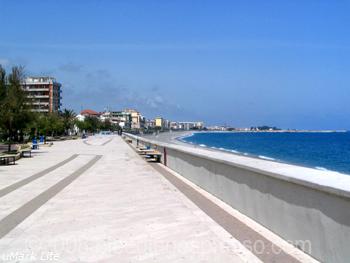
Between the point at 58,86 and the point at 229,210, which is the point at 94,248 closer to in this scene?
the point at 229,210

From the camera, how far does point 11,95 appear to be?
31641mm

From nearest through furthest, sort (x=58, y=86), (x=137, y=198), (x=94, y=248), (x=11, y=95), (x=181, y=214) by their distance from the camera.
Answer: (x=94, y=248), (x=181, y=214), (x=137, y=198), (x=11, y=95), (x=58, y=86)

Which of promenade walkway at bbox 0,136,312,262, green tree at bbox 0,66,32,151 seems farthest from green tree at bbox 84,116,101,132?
promenade walkway at bbox 0,136,312,262

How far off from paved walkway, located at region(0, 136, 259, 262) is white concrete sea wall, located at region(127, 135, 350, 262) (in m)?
0.74

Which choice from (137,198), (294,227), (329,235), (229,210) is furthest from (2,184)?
(329,235)

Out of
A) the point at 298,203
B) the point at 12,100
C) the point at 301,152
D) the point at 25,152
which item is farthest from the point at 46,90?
the point at 298,203

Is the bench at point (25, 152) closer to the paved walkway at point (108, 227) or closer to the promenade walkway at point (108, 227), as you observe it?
the promenade walkway at point (108, 227)

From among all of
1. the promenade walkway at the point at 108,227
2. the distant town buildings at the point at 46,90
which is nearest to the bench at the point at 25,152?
the promenade walkway at the point at 108,227

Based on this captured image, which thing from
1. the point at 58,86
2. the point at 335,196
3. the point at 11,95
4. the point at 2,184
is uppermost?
the point at 58,86

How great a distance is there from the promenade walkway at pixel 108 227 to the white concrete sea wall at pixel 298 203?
0.74 meters

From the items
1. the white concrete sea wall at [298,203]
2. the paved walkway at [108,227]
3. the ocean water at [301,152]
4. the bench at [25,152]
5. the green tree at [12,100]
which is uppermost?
the green tree at [12,100]

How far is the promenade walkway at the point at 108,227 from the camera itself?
20.7 ft

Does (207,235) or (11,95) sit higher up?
(11,95)

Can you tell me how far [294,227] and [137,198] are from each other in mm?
5205
